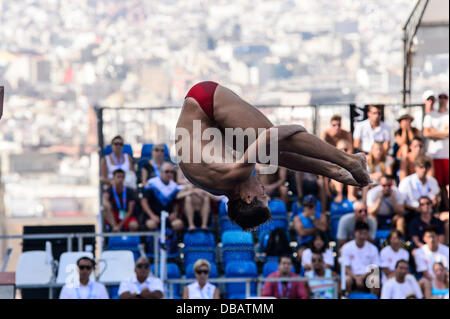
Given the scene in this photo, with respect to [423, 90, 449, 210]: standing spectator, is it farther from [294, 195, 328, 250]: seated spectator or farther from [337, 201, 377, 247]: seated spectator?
[294, 195, 328, 250]: seated spectator

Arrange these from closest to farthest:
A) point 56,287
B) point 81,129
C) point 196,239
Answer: point 56,287, point 196,239, point 81,129

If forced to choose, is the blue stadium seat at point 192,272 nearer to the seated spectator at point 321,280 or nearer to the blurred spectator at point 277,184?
the seated spectator at point 321,280

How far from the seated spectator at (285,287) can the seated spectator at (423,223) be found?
1745 mm

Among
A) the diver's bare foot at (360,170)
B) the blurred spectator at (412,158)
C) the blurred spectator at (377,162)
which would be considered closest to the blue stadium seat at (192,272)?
the blurred spectator at (377,162)

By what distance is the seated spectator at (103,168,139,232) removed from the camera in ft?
37.3

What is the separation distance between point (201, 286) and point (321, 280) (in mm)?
1327

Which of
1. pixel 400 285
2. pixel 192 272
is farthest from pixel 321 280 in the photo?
pixel 192 272

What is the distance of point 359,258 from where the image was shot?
10867mm

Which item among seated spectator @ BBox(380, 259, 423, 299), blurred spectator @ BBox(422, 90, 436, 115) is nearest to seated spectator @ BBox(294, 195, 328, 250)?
seated spectator @ BBox(380, 259, 423, 299)

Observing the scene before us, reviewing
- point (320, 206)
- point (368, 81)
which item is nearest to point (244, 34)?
point (368, 81)

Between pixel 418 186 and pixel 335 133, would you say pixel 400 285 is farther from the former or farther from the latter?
pixel 335 133
